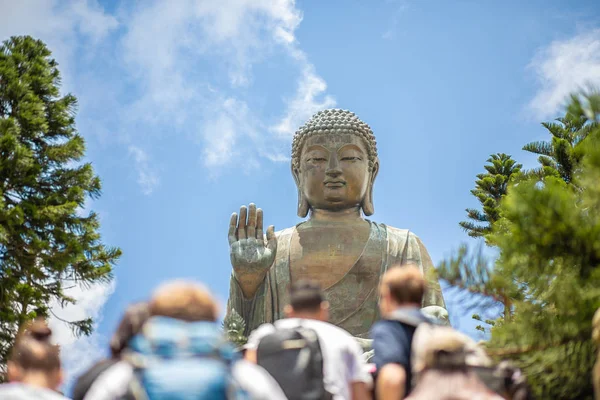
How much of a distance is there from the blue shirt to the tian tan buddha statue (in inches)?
173

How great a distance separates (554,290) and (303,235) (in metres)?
5.23

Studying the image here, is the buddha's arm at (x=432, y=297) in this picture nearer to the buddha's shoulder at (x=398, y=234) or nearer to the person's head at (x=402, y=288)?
the buddha's shoulder at (x=398, y=234)

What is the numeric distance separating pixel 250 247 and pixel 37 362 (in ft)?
15.3

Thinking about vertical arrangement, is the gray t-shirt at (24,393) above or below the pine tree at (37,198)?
below

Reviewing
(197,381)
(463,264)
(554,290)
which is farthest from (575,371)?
(197,381)

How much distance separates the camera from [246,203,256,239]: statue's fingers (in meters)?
8.54

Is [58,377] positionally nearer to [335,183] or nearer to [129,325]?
[129,325]

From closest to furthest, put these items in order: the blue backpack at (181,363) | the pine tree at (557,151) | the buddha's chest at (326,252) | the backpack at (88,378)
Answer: the blue backpack at (181,363)
the backpack at (88,378)
the buddha's chest at (326,252)
the pine tree at (557,151)

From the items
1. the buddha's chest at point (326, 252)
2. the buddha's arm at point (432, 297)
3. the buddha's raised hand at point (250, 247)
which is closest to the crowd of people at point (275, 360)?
the buddha's arm at point (432, 297)

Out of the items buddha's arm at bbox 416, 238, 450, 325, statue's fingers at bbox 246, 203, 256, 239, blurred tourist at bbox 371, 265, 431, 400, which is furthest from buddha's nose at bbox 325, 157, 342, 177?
blurred tourist at bbox 371, 265, 431, 400

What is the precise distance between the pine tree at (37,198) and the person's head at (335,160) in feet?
15.4

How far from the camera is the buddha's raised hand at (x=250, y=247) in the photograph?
847 centimetres

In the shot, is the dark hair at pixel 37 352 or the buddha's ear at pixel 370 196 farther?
the buddha's ear at pixel 370 196

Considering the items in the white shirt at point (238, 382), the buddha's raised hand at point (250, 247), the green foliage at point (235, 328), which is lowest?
the white shirt at point (238, 382)
